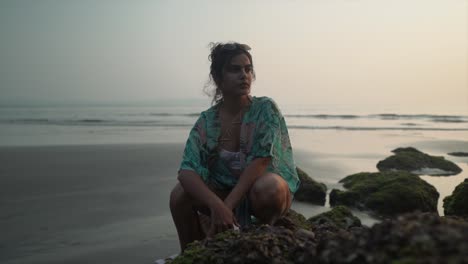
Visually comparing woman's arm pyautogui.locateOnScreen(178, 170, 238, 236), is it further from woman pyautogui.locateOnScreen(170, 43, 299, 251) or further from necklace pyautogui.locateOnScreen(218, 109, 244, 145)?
necklace pyautogui.locateOnScreen(218, 109, 244, 145)

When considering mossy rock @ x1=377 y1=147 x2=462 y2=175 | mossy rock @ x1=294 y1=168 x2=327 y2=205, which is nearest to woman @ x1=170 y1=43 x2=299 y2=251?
mossy rock @ x1=294 y1=168 x2=327 y2=205

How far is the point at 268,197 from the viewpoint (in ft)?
12.9

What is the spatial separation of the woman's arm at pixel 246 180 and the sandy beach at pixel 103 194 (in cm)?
203

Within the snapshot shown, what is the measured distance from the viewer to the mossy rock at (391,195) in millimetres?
7641

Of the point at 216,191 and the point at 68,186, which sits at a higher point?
the point at 216,191

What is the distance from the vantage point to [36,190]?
9.42 metres

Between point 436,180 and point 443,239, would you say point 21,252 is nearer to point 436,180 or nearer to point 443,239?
point 443,239

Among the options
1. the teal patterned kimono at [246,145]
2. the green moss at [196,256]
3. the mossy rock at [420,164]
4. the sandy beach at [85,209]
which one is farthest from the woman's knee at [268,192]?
the mossy rock at [420,164]

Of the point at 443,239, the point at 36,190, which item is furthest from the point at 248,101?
the point at 36,190

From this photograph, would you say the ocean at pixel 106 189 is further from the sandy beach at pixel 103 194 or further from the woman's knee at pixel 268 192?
the woman's knee at pixel 268 192

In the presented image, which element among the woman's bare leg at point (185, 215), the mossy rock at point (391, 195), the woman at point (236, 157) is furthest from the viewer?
the mossy rock at point (391, 195)

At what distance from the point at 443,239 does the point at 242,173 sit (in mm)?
2200

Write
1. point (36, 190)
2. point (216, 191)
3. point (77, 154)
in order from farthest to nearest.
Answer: point (77, 154) < point (36, 190) < point (216, 191)

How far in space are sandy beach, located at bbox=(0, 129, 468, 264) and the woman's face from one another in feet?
7.98
